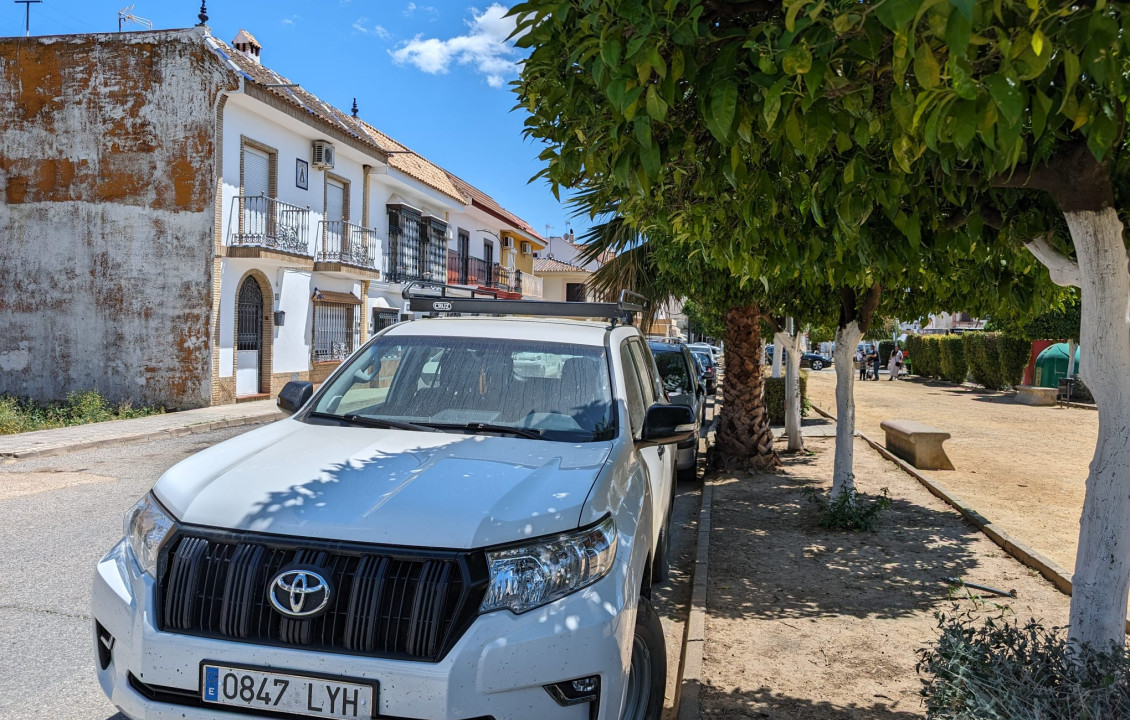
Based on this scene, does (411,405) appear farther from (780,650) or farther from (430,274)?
(430,274)

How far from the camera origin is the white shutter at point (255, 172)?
19062mm

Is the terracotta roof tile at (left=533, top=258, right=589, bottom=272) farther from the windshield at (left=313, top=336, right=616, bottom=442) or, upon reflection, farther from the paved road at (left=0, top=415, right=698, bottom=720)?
the windshield at (left=313, top=336, right=616, bottom=442)

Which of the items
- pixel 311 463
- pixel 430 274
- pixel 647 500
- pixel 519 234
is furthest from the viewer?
pixel 519 234

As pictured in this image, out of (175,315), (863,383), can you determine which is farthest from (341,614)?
(863,383)

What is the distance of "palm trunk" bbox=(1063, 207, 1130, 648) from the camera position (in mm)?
3096

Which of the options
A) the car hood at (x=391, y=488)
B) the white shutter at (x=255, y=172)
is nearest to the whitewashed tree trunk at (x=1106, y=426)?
the car hood at (x=391, y=488)

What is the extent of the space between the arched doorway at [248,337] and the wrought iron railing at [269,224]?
113cm

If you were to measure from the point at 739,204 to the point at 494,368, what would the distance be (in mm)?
1480

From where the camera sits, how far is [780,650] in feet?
15.0

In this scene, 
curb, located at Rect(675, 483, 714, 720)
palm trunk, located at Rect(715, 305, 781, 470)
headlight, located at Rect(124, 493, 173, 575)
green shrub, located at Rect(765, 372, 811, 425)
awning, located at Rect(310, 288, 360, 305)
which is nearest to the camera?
headlight, located at Rect(124, 493, 173, 575)

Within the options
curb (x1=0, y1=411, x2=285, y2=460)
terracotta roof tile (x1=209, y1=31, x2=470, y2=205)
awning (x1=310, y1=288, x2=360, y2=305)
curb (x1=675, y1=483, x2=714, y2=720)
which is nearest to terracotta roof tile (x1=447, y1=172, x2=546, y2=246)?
terracotta roof tile (x1=209, y1=31, x2=470, y2=205)

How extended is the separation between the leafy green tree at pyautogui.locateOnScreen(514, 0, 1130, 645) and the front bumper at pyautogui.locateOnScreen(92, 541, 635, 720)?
147 cm

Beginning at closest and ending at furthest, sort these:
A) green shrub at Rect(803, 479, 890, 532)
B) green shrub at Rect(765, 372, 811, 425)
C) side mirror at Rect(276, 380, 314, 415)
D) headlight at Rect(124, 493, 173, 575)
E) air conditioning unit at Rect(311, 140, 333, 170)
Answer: headlight at Rect(124, 493, 173, 575), side mirror at Rect(276, 380, 314, 415), green shrub at Rect(803, 479, 890, 532), green shrub at Rect(765, 372, 811, 425), air conditioning unit at Rect(311, 140, 333, 170)

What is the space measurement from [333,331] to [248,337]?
4.07 m
